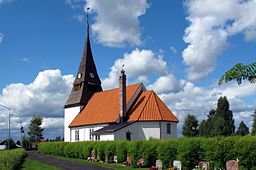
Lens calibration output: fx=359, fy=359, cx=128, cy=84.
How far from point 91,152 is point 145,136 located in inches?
318

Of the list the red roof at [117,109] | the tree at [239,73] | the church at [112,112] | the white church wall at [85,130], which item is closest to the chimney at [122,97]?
the church at [112,112]

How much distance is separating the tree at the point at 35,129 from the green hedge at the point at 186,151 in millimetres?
48909

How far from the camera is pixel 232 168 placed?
20703mm

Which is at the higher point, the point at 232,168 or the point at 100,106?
the point at 100,106

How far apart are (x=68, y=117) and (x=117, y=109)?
594 inches

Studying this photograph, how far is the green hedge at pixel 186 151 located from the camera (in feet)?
69.9

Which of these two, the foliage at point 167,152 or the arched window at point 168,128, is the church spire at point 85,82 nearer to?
the arched window at point 168,128

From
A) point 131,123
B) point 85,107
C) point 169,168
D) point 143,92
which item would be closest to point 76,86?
point 85,107

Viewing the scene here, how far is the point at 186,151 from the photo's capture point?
25.4 metres

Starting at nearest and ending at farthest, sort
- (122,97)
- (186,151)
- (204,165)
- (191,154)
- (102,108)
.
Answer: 1. (204,165)
2. (191,154)
3. (186,151)
4. (122,97)
5. (102,108)

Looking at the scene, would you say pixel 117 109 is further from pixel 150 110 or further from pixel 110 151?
pixel 110 151

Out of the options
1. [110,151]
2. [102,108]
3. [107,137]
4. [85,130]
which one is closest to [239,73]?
[110,151]

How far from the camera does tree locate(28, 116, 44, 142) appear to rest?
278 feet

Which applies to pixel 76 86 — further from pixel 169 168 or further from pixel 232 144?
pixel 232 144
